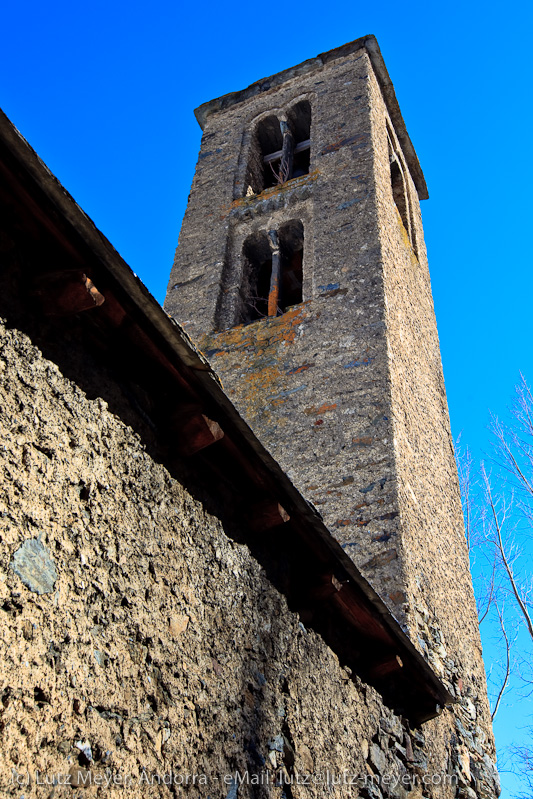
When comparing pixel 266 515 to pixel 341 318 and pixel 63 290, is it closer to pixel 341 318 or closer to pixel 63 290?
pixel 63 290

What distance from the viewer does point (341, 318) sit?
6.50 m

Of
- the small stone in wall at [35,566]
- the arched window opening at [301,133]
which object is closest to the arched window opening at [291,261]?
the arched window opening at [301,133]

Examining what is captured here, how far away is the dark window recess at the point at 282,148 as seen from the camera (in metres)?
9.98

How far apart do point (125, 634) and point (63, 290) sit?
1.10 m

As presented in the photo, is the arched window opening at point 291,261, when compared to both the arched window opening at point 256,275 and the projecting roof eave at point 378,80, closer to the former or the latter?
the arched window opening at point 256,275

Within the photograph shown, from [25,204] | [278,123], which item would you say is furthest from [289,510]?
[278,123]

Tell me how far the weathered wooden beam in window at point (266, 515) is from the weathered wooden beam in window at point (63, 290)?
→ 1.24m

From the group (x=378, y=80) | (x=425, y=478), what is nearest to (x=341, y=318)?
(x=425, y=478)

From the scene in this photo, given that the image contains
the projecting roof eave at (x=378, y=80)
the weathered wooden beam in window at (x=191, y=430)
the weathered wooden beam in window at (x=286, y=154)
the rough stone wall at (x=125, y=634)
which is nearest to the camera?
the rough stone wall at (x=125, y=634)

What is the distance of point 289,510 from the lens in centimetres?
312

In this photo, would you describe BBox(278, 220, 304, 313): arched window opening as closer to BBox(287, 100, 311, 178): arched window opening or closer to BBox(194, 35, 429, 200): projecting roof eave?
BBox(287, 100, 311, 178): arched window opening

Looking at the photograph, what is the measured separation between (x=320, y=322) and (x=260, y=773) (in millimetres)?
4598

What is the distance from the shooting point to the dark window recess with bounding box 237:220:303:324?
809 centimetres

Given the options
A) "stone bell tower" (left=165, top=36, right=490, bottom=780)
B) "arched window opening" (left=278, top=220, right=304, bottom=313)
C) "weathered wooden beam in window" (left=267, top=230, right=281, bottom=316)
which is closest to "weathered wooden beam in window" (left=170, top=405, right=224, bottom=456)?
"stone bell tower" (left=165, top=36, right=490, bottom=780)
